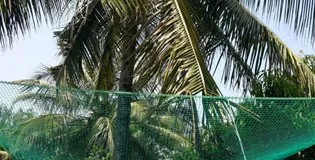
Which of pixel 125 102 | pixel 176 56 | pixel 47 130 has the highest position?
pixel 176 56

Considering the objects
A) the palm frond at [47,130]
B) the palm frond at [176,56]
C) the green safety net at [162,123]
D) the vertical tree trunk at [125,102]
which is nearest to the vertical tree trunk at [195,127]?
the green safety net at [162,123]

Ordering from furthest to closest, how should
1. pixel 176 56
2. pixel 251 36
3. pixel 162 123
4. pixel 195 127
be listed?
pixel 251 36, pixel 162 123, pixel 176 56, pixel 195 127

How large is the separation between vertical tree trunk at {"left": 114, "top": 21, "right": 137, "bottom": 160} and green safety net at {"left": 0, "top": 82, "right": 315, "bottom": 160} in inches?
1.1

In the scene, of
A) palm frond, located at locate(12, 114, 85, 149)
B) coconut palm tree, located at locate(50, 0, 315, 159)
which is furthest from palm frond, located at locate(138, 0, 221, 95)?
palm frond, located at locate(12, 114, 85, 149)

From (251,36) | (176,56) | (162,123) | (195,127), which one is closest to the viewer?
(195,127)

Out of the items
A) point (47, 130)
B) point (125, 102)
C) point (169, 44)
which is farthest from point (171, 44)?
point (47, 130)

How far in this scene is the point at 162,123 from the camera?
3.76m

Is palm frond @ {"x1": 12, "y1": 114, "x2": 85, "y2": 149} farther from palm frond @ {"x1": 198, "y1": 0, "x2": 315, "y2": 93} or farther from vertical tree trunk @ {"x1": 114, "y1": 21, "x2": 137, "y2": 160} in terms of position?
palm frond @ {"x1": 198, "y1": 0, "x2": 315, "y2": 93}

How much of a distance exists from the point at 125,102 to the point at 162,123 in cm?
31

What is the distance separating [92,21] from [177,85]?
1.54 m

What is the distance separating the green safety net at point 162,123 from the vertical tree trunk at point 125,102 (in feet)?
0.09

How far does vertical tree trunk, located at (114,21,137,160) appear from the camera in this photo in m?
3.80

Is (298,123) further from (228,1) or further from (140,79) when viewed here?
(228,1)

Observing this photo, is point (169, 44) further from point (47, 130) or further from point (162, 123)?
point (47, 130)
